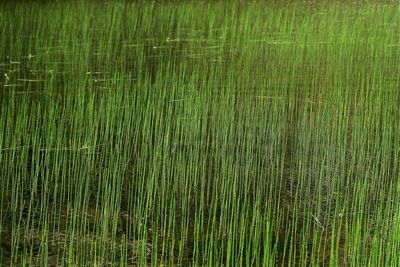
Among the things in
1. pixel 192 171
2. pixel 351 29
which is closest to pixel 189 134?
pixel 192 171

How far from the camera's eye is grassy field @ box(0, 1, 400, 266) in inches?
126

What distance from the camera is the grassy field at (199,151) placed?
320cm

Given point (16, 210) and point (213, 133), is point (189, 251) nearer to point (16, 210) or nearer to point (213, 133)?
point (16, 210)

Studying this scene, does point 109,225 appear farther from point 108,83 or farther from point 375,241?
point 108,83

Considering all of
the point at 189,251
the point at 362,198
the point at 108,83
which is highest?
the point at 108,83

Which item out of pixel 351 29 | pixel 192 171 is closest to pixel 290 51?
pixel 351 29

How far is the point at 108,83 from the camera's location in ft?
18.5

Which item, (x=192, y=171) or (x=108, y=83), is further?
(x=108, y=83)

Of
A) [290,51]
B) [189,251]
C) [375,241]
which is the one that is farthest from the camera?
[290,51]

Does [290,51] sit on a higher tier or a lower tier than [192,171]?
higher

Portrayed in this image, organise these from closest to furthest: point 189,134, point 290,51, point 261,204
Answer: point 261,204 → point 189,134 → point 290,51

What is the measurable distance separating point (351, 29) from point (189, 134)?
4273 mm

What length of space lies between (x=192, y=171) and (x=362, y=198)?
895 mm

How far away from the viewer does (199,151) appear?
13.8ft
